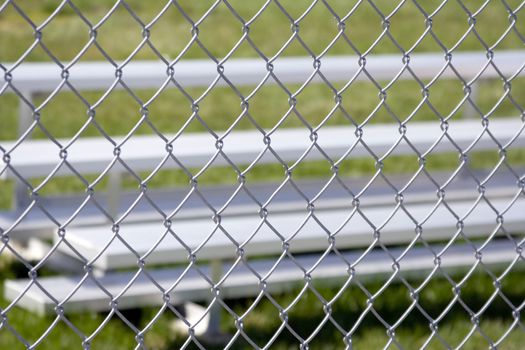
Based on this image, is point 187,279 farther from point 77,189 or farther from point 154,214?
point 77,189

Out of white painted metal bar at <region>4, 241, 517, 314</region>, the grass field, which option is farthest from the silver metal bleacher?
the grass field

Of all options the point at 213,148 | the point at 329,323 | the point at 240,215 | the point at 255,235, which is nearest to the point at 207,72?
the point at 213,148

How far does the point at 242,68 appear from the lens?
4.55 meters

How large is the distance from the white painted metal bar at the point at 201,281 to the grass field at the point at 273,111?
6 centimetres

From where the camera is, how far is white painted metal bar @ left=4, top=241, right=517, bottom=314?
373cm

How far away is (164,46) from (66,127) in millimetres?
2207

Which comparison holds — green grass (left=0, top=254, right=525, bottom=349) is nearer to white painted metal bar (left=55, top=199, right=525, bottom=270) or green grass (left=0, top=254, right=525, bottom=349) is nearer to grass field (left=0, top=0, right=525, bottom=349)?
grass field (left=0, top=0, right=525, bottom=349)

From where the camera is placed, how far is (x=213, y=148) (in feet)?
13.6

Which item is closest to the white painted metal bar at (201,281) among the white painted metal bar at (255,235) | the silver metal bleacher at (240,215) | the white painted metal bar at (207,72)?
the silver metal bleacher at (240,215)

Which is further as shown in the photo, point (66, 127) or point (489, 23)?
point (489, 23)

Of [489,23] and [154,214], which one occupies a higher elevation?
[489,23]

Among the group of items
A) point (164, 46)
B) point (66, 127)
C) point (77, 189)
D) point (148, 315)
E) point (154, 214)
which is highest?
point (164, 46)

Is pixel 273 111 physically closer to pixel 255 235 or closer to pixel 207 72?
pixel 207 72

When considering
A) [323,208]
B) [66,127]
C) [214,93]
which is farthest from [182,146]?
[214,93]
